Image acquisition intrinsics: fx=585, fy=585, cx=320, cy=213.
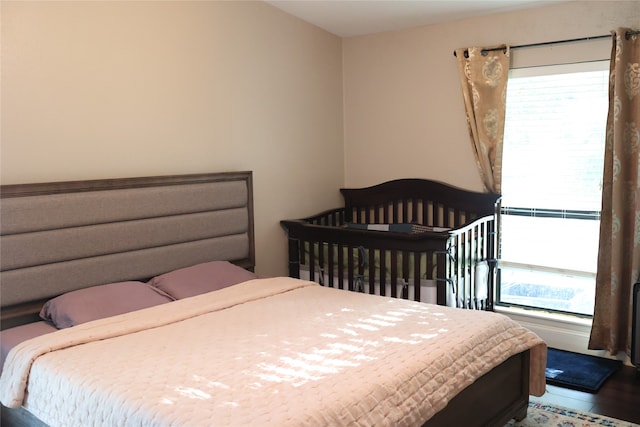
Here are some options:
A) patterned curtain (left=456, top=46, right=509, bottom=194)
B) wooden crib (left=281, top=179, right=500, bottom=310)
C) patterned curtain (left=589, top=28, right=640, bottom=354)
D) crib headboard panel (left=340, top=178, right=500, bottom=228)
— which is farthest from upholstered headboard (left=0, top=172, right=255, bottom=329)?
patterned curtain (left=589, top=28, right=640, bottom=354)

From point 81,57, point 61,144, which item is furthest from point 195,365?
point 81,57

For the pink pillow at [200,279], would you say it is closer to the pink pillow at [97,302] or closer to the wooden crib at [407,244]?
the pink pillow at [97,302]

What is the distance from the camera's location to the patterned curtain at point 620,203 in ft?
11.1

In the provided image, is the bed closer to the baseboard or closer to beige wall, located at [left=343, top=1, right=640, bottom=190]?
the baseboard

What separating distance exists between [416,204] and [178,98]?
191 centimetres

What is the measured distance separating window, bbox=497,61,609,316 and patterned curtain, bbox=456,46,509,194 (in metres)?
0.09

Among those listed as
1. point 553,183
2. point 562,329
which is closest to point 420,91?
point 553,183

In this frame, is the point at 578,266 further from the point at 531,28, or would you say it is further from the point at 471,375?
the point at 471,375

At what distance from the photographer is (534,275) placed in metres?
4.04

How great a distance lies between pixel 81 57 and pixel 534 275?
3142 mm

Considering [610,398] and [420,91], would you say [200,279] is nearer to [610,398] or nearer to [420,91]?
[420,91]

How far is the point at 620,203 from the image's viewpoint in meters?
3.45

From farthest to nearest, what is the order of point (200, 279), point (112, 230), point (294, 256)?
point (294, 256) → point (200, 279) → point (112, 230)

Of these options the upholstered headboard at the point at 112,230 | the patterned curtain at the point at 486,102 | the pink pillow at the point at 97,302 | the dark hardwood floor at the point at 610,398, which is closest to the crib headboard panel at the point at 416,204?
the patterned curtain at the point at 486,102
